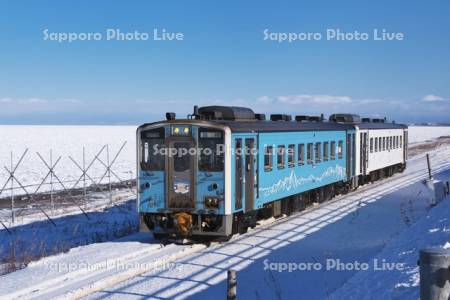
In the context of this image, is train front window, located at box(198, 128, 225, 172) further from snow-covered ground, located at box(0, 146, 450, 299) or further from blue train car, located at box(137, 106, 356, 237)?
snow-covered ground, located at box(0, 146, 450, 299)

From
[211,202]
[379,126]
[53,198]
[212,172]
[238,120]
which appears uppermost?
[238,120]

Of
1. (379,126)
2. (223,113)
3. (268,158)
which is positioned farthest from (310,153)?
(379,126)

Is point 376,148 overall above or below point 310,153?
below

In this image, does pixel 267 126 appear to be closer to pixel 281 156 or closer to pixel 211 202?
pixel 281 156

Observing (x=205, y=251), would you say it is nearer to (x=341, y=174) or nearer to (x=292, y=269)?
(x=292, y=269)

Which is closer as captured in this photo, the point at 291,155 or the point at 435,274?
the point at 435,274

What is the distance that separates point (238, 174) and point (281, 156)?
9.92 ft

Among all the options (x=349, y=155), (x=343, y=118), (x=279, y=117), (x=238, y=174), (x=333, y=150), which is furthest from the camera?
(x=343, y=118)

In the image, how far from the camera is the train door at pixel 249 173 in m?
14.3

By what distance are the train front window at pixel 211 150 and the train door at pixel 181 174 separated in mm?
206

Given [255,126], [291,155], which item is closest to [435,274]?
[255,126]

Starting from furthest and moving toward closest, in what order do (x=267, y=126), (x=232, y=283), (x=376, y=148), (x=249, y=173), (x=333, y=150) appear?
1. (x=376, y=148)
2. (x=333, y=150)
3. (x=267, y=126)
4. (x=249, y=173)
5. (x=232, y=283)

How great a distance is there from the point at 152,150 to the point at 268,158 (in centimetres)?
328

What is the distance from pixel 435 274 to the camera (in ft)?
14.3
